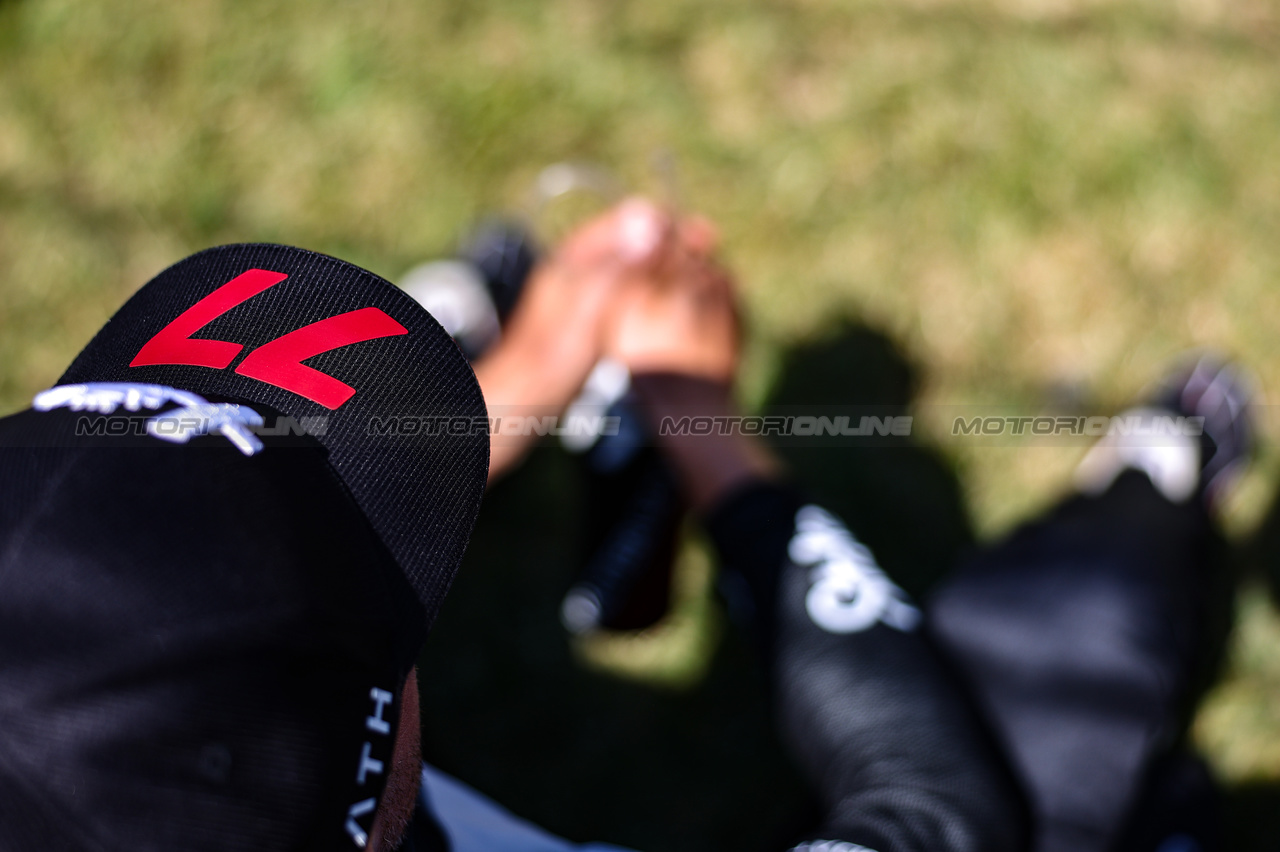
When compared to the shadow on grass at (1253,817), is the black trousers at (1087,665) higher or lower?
higher

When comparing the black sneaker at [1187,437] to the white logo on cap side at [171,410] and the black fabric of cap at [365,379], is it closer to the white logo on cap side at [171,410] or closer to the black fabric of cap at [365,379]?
the black fabric of cap at [365,379]

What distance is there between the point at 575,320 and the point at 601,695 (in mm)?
916

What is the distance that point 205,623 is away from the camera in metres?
0.61

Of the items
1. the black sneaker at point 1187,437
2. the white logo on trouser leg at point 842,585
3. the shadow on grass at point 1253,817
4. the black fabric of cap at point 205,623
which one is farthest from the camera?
the black sneaker at point 1187,437

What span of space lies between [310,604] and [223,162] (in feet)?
6.79

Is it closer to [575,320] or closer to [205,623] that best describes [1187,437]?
[575,320]

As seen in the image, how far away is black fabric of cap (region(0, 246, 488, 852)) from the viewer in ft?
1.94

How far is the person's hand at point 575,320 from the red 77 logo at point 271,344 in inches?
30.1

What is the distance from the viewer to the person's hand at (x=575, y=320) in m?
1.61

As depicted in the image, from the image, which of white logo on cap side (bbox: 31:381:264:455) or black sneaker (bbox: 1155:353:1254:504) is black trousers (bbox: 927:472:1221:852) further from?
white logo on cap side (bbox: 31:381:264:455)

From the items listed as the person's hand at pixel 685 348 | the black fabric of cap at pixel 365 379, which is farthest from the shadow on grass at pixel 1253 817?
the black fabric of cap at pixel 365 379

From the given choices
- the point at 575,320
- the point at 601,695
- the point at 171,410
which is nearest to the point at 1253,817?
the point at 601,695

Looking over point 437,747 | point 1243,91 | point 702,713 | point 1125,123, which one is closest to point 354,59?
point 437,747

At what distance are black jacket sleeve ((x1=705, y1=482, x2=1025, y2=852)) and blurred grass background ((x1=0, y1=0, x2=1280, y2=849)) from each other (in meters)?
0.81
